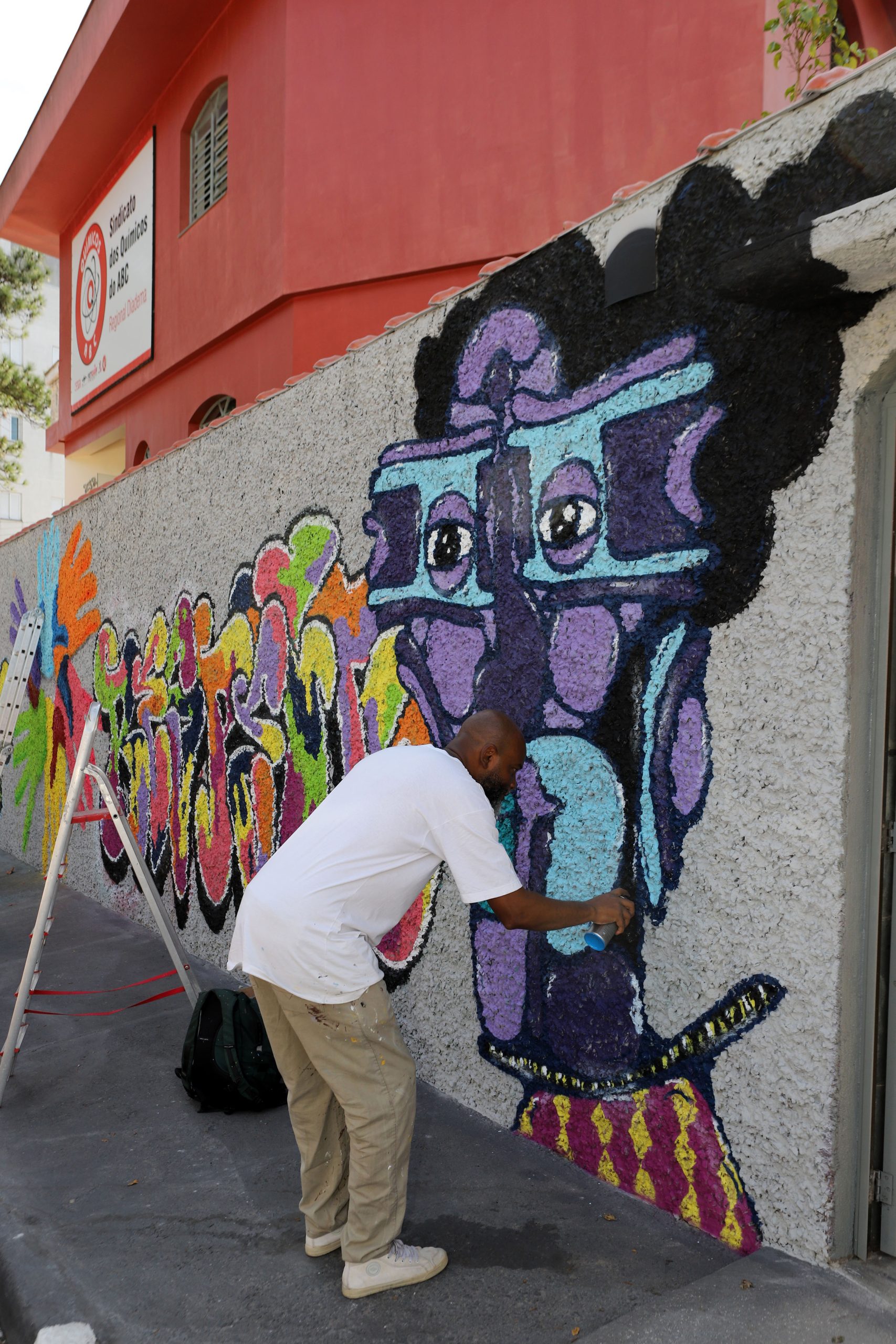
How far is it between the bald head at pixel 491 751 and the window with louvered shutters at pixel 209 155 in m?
8.52

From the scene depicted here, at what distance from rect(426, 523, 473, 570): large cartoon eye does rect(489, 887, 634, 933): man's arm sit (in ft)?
4.76

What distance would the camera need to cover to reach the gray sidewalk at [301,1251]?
2.56 metres

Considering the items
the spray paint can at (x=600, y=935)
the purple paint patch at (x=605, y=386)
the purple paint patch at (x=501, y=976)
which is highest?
the purple paint patch at (x=605, y=386)

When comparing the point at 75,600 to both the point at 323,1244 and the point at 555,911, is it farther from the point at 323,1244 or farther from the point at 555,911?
the point at 555,911

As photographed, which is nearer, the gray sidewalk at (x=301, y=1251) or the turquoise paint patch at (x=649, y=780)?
the gray sidewalk at (x=301, y=1251)

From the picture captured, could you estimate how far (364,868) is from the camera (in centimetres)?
268

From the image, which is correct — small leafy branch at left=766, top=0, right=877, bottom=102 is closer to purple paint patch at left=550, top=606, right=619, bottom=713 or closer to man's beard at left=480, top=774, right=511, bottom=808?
purple paint patch at left=550, top=606, right=619, bottom=713

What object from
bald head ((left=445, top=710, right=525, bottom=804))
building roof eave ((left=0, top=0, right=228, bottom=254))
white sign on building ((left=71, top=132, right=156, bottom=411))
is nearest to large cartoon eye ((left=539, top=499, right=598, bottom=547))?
bald head ((left=445, top=710, right=525, bottom=804))

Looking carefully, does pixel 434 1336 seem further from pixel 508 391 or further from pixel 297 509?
pixel 297 509

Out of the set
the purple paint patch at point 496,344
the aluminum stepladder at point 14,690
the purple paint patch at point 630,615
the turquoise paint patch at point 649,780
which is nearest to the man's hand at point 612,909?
the turquoise paint patch at point 649,780

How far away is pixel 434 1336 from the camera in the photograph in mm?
2574

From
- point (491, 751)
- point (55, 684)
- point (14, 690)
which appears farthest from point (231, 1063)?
point (55, 684)

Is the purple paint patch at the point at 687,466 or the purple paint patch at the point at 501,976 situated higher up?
the purple paint patch at the point at 687,466

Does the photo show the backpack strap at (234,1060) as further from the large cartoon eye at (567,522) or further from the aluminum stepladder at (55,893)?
the large cartoon eye at (567,522)
